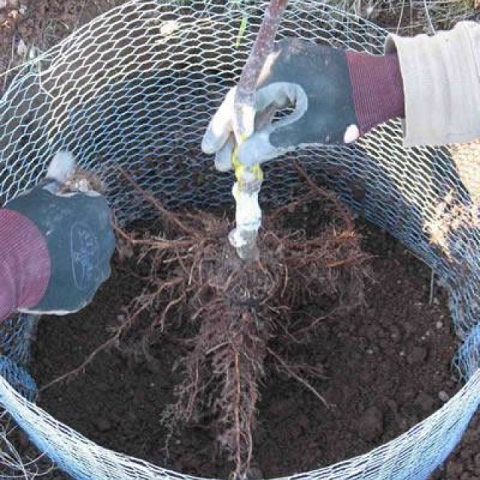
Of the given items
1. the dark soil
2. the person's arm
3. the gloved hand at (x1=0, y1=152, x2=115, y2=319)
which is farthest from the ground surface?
the person's arm

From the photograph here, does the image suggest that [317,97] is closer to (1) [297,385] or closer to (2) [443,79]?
(2) [443,79]

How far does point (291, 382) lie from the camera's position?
5.20 ft

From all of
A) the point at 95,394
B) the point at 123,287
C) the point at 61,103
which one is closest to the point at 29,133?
the point at 61,103

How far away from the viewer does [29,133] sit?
1569 millimetres

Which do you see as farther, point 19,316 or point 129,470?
point 19,316

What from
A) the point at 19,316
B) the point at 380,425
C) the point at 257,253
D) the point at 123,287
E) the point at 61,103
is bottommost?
the point at 380,425

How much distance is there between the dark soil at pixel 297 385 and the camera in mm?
1533

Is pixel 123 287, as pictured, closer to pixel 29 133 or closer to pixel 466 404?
pixel 29 133

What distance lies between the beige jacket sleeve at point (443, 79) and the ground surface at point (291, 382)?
0.46 meters

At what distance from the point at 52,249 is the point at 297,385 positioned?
50cm

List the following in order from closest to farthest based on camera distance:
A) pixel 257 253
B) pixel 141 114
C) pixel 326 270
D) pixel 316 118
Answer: pixel 316 118
pixel 257 253
pixel 326 270
pixel 141 114

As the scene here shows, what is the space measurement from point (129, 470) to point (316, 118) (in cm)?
53

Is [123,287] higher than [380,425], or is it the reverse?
[123,287]

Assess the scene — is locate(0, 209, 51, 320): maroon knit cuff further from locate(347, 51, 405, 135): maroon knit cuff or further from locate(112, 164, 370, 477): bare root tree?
locate(347, 51, 405, 135): maroon knit cuff
